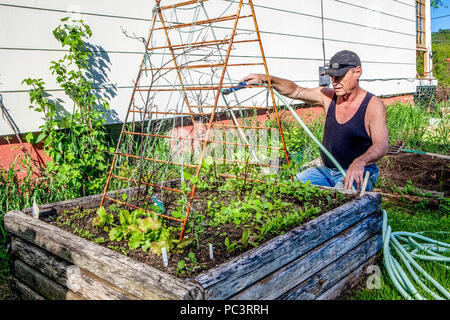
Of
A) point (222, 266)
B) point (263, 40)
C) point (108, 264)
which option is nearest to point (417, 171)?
point (263, 40)

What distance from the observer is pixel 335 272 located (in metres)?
1.99

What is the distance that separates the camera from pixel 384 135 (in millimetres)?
2797

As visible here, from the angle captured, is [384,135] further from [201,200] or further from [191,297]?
[191,297]

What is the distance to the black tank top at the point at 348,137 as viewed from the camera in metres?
2.99

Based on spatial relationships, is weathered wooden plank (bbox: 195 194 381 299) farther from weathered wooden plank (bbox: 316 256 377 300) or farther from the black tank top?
the black tank top

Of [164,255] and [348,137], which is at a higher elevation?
[348,137]

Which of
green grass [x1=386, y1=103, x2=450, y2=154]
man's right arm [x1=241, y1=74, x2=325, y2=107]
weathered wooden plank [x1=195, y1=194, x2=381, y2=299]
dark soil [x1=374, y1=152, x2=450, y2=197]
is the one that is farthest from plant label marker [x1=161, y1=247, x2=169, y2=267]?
green grass [x1=386, y1=103, x2=450, y2=154]

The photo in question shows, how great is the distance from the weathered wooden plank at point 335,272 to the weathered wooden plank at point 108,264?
A: 555 mm

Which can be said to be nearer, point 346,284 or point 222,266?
point 222,266

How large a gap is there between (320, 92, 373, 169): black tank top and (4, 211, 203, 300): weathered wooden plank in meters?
2.08

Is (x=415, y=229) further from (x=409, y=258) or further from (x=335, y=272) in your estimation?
(x=335, y=272)

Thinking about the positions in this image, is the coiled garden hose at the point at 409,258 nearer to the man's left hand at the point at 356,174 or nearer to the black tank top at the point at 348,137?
the man's left hand at the point at 356,174

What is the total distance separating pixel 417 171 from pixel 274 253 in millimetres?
3353

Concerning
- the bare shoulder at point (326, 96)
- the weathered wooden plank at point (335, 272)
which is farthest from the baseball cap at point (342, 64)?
the weathered wooden plank at point (335, 272)
